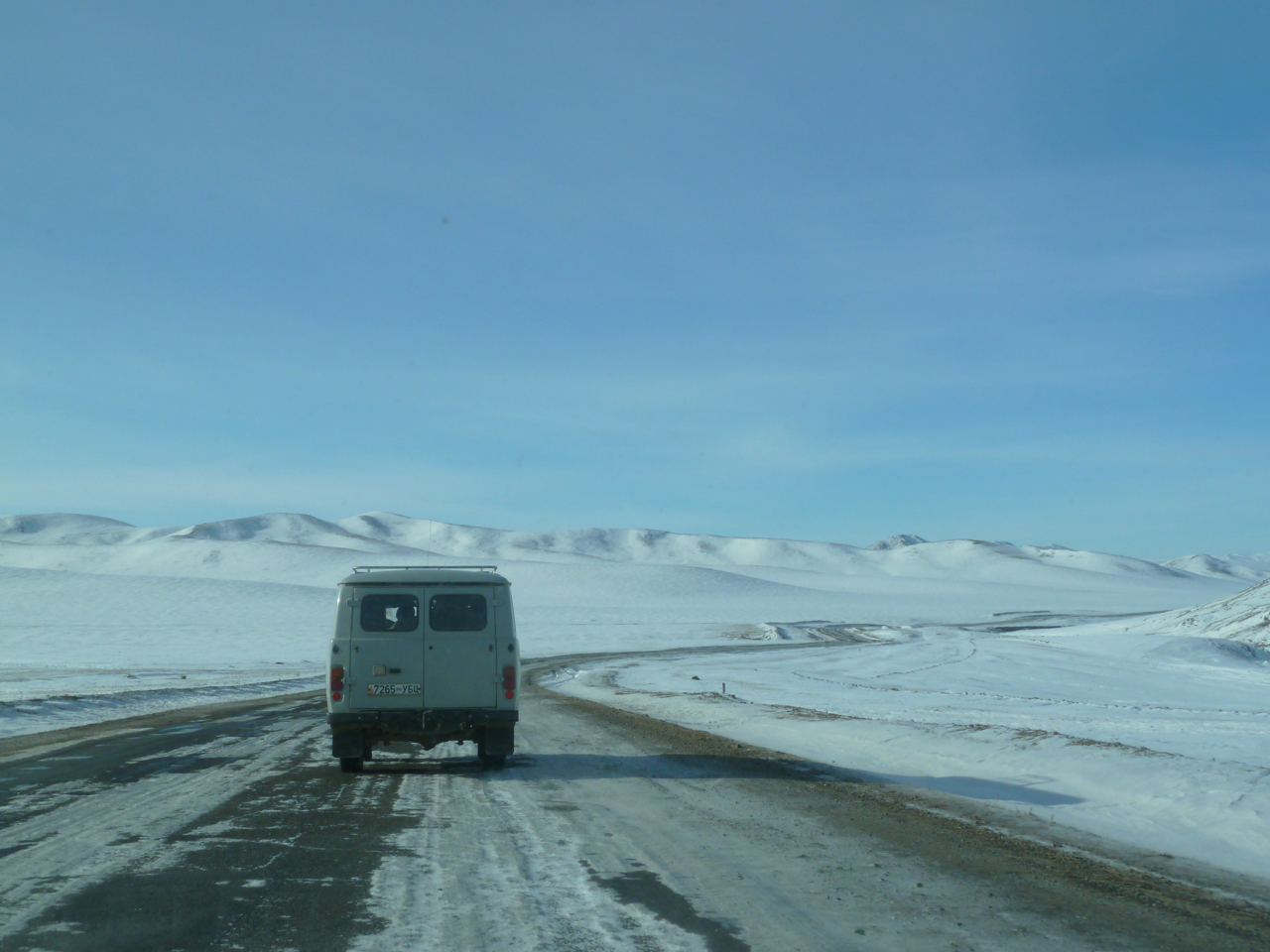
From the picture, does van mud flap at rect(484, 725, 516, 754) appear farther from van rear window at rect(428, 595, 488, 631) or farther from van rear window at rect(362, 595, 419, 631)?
van rear window at rect(362, 595, 419, 631)

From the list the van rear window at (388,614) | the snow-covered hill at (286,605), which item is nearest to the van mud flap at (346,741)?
the van rear window at (388,614)

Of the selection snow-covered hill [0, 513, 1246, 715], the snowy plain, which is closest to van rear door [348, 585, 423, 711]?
the snowy plain

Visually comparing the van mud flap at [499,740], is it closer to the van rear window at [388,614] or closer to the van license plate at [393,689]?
the van license plate at [393,689]

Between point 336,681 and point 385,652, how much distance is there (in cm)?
68

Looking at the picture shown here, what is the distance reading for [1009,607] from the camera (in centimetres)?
13788

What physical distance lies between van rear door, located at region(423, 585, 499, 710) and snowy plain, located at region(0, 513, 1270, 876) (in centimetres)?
515

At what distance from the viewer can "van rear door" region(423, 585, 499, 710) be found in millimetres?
12359

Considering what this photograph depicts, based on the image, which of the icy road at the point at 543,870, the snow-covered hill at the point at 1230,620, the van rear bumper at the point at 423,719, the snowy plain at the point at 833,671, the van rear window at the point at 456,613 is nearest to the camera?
the icy road at the point at 543,870

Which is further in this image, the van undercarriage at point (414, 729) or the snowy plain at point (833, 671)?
the van undercarriage at point (414, 729)

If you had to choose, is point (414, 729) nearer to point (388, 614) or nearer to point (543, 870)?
point (388, 614)

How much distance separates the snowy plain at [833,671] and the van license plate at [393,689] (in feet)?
19.5

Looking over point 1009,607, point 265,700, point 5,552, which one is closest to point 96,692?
point 265,700

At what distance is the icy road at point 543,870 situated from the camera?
5.70 meters

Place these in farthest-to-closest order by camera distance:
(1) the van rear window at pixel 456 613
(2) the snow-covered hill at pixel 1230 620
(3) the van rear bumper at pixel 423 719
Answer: (2) the snow-covered hill at pixel 1230 620 → (1) the van rear window at pixel 456 613 → (3) the van rear bumper at pixel 423 719
